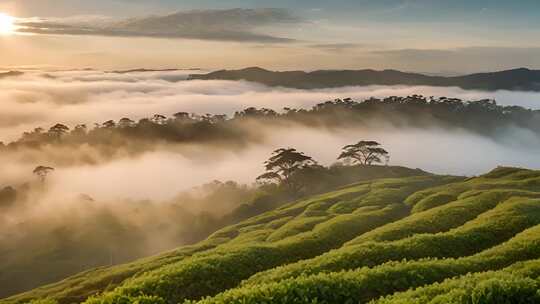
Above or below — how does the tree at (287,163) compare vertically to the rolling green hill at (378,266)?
below

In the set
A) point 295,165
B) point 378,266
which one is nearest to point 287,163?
point 295,165

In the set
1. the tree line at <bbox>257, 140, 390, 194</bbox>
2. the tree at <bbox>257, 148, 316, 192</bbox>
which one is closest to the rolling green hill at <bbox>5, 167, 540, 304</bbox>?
the tree at <bbox>257, 148, 316, 192</bbox>

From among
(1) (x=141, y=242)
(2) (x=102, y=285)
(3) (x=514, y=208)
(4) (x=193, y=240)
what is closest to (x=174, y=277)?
(3) (x=514, y=208)

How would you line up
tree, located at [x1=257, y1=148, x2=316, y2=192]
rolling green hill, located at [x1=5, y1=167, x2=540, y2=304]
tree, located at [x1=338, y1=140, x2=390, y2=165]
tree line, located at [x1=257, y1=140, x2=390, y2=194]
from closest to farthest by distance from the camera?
rolling green hill, located at [x1=5, y1=167, x2=540, y2=304], tree, located at [x1=257, y1=148, x2=316, y2=192], tree line, located at [x1=257, y1=140, x2=390, y2=194], tree, located at [x1=338, y1=140, x2=390, y2=165]

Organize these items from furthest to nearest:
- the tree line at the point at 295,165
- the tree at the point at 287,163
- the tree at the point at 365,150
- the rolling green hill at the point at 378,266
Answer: the tree at the point at 365,150, the tree line at the point at 295,165, the tree at the point at 287,163, the rolling green hill at the point at 378,266

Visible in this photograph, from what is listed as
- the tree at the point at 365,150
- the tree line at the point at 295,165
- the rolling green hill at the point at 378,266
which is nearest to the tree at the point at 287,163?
the tree line at the point at 295,165

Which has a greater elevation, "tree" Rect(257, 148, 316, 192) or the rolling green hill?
the rolling green hill

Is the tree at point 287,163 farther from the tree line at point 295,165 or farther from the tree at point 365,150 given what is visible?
the tree at point 365,150

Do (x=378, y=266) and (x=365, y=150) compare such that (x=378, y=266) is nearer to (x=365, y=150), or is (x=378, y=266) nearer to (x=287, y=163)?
(x=287, y=163)

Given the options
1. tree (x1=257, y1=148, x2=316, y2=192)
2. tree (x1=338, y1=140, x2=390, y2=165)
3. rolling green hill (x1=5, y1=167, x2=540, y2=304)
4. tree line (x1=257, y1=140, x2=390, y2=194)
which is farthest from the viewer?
tree (x1=338, y1=140, x2=390, y2=165)

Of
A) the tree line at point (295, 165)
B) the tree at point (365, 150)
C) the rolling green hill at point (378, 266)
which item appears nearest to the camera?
the rolling green hill at point (378, 266)

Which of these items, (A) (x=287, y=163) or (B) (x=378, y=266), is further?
(A) (x=287, y=163)

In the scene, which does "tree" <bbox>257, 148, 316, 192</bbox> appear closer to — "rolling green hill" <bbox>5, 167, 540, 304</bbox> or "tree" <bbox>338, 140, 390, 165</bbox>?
"tree" <bbox>338, 140, 390, 165</bbox>

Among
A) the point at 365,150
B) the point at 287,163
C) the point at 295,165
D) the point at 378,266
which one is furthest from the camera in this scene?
the point at 365,150
